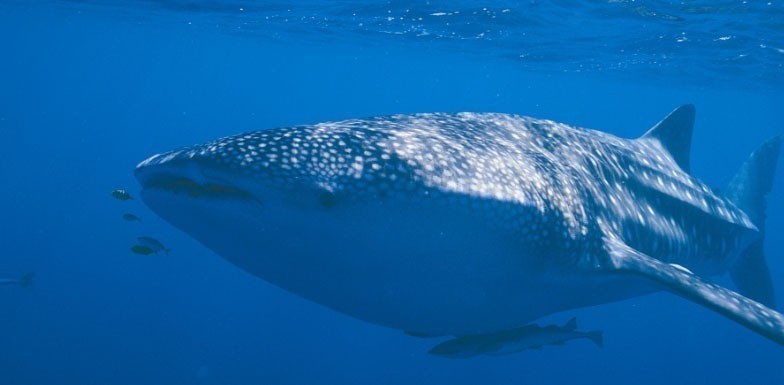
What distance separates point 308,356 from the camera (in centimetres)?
1764

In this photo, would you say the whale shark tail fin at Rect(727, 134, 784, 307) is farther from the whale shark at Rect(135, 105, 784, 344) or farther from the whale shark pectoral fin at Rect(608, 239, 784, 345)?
the whale shark pectoral fin at Rect(608, 239, 784, 345)

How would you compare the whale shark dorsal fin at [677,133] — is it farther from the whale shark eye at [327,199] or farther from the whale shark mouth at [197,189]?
the whale shark mouth at [197,189]

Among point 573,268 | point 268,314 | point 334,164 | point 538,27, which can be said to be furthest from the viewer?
point 538,27

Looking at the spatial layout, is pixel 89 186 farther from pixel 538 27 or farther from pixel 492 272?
pixel 492 272

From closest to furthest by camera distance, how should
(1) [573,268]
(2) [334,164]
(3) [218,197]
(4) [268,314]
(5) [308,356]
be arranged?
(3) [218,197] → (2) [334,164] → (1) [573,268] → (5) [308,356] → (4) [268,314]

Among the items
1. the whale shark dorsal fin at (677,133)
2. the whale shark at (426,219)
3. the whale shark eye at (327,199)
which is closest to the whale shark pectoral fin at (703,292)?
the whale shark at (426,219)

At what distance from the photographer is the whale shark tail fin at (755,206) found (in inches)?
294

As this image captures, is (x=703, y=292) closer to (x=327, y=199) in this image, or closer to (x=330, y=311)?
(x=327, y=199)

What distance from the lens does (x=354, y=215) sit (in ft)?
9.37

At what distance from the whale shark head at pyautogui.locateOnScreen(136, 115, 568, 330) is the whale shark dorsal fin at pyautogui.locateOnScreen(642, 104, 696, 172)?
459 centimetres

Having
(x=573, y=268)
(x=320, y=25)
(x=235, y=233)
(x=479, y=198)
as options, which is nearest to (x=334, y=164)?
(x=235, y=233)

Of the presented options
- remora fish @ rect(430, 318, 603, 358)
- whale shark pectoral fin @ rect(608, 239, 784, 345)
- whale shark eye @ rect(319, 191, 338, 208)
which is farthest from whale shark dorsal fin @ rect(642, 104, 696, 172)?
whale shark eye @ rect(319, 191, 338, 208)

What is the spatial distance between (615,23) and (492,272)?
19242 millimetres

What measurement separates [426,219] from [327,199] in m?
0.61
